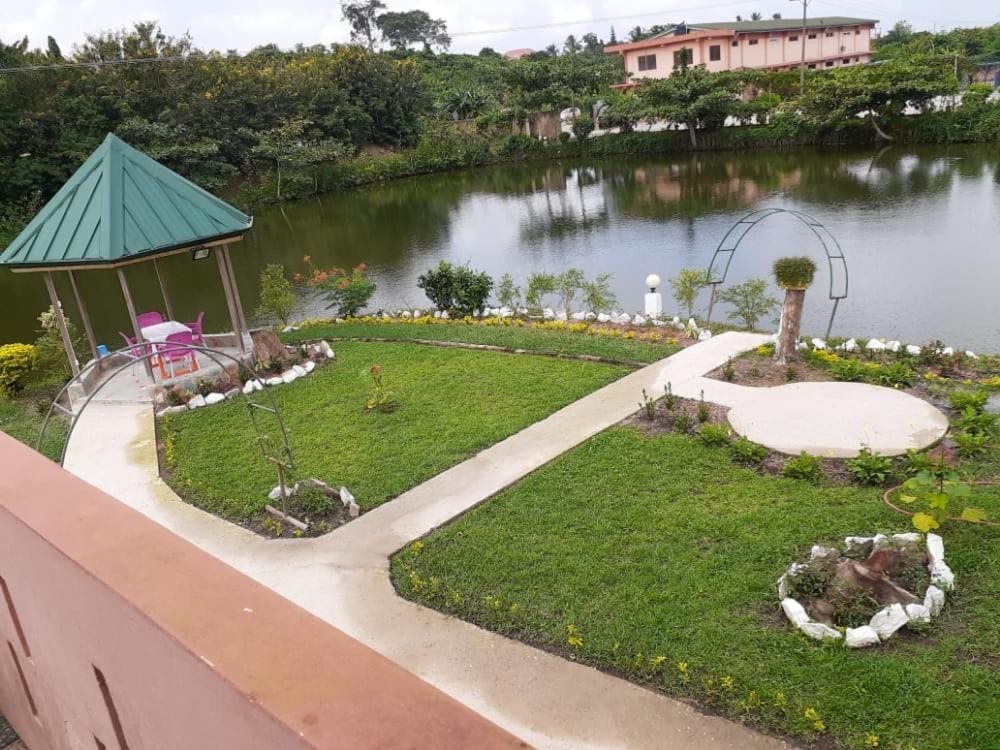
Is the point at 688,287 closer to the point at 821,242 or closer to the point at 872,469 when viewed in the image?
the point at 821,242

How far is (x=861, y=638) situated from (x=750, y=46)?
50679mm

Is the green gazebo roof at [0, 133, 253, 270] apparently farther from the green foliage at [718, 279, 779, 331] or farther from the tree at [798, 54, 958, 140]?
the tree at [798, 54, 958, 140]

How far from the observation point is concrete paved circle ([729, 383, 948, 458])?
22.9 feet

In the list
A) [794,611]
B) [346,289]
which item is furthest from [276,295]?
[794,611]

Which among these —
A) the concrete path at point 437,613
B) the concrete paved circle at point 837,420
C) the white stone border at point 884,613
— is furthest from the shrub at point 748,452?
the white stone border at point 884,613

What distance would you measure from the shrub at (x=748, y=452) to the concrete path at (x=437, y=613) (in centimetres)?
147

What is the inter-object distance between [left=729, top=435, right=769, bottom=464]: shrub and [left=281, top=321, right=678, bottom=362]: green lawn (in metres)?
3.08

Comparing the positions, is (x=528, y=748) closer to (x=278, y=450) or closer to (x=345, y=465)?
(x=345, y=465)

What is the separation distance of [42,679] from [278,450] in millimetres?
5881

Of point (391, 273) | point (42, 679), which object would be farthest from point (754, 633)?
point (391, 273)

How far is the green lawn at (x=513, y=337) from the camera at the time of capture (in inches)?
407

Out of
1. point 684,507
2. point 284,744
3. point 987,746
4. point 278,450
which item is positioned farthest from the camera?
point 278,450

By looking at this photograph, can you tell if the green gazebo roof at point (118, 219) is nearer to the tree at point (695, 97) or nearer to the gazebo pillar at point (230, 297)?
the gazebo pillar at point (230, 297)

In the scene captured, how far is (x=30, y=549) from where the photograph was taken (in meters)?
2.21
